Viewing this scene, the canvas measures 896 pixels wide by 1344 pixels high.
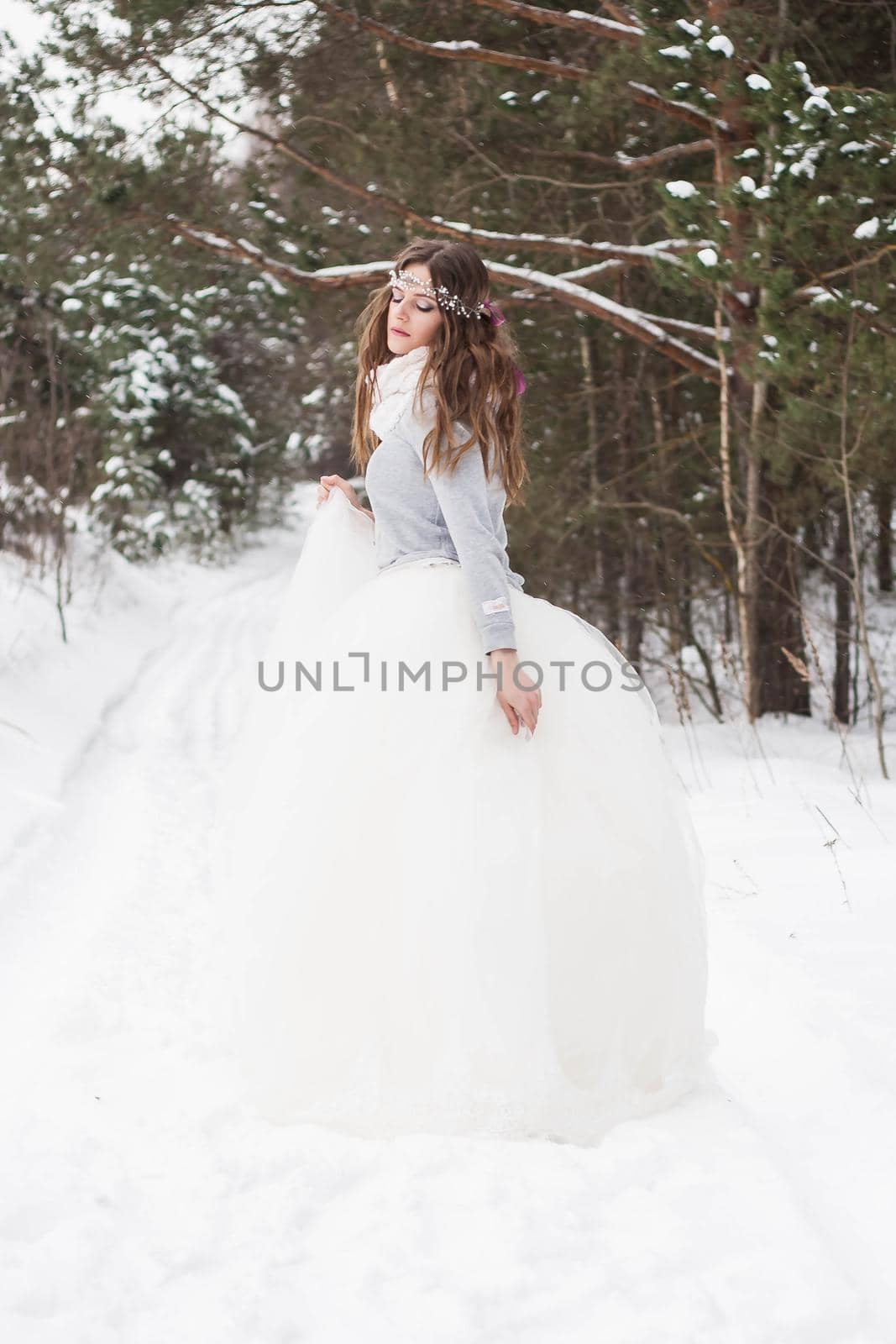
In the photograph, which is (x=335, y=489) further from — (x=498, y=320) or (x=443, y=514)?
(x=498, y=320)

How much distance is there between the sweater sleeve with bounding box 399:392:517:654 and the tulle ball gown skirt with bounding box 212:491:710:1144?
3.2 inches

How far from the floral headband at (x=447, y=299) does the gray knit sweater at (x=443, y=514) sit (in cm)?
22

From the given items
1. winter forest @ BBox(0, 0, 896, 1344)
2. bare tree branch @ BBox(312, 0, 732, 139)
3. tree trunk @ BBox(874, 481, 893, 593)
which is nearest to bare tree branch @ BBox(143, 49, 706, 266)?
winter forest @ BBox(0, 0, 896, 1344)

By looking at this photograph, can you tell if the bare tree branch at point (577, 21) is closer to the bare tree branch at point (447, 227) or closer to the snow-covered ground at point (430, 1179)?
the bare tree branch at point (447, 227)

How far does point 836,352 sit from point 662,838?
3.82 metres

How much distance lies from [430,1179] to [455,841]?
2.10 feet

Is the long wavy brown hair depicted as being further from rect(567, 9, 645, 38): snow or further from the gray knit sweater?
rect(567, 9, 645, 38): snow

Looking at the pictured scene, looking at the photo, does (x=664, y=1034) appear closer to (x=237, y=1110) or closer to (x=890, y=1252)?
(x=890, y=1252)

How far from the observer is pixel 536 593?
30.8ft

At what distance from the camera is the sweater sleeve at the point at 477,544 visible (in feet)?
7.39

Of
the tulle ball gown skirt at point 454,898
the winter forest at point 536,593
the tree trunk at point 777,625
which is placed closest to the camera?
the winter forest at point 536,593

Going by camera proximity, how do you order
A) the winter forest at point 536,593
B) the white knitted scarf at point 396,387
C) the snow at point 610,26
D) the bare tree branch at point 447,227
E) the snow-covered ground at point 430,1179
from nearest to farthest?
the snow-covered ground at point 430,1179
the winter forest at point 536,593
the white knitted scarf at point 396,387
the snow at point 610,26
the bare tree branch at point 447,227

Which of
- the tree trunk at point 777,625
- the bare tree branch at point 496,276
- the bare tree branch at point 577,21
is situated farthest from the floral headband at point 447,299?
the tree trunk at point 777,625

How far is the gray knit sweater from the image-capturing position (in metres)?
2.27
